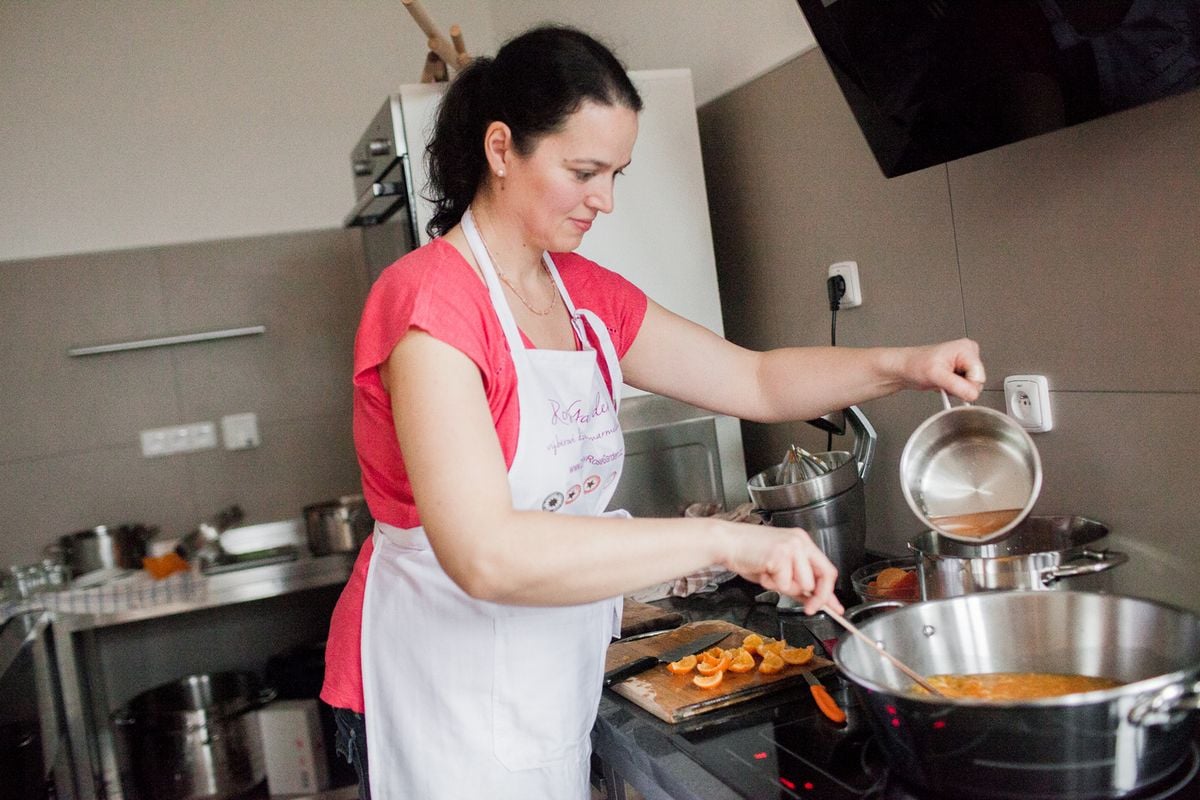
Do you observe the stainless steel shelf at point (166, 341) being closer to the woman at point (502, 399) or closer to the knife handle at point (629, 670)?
the woman at point (502, 399)

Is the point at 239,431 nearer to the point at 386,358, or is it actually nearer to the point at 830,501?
the point at 830,501

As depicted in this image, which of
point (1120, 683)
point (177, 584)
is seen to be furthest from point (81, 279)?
point (1120, 683)

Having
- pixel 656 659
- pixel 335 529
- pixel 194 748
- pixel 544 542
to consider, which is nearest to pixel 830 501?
pixel 656 659

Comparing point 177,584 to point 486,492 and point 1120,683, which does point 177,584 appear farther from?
point 1120,683

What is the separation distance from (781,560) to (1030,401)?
65cm

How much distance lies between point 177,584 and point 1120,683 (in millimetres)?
2267

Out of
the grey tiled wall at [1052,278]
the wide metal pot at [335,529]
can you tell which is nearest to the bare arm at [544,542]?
the grey tiled wall at [1052,278]

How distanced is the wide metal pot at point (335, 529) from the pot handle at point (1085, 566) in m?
1.94

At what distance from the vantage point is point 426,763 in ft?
4.22

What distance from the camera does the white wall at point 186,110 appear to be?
3.09 m

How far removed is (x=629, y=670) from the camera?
1.44 metres

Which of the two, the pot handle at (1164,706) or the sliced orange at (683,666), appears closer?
the pot handle at (1164,706)

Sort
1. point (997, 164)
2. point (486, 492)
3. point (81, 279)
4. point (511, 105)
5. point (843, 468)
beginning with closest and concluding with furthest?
point (486, 492)
point (511, 105)
point (997, 164)
point (843, 468)
point (81, 279)

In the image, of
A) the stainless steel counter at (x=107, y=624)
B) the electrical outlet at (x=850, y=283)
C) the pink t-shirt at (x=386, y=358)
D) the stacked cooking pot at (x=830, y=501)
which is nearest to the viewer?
the pink t-shirt at (x=386, y=358)
